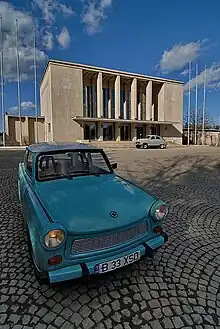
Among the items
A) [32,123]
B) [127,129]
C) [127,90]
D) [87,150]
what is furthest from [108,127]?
[87,150]

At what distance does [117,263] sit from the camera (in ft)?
7.66

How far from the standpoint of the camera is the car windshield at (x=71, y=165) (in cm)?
341

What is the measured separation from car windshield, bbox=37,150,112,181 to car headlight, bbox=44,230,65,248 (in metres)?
1.31

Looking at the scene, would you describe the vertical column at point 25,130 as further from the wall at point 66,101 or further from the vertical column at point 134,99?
the vertical column at point 134,99

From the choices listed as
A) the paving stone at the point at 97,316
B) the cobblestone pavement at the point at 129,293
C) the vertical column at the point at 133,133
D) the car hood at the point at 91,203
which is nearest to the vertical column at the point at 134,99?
the vertical column at the point at 133,133

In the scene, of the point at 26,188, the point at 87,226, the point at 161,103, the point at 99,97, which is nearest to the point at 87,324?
the point at 87,226

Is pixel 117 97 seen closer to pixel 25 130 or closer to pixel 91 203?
pixel 25 130

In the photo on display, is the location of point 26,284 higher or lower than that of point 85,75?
lower

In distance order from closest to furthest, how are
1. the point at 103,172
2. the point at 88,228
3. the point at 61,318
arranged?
the point at 61,318
the point at 88,228
the point at 103,172

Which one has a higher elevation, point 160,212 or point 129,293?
point 160,212

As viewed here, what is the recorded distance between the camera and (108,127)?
1286 inches

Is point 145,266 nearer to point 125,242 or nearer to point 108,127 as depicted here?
point 125,242

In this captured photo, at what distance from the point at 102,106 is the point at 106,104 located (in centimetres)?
246

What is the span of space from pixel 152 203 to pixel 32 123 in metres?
33.0
